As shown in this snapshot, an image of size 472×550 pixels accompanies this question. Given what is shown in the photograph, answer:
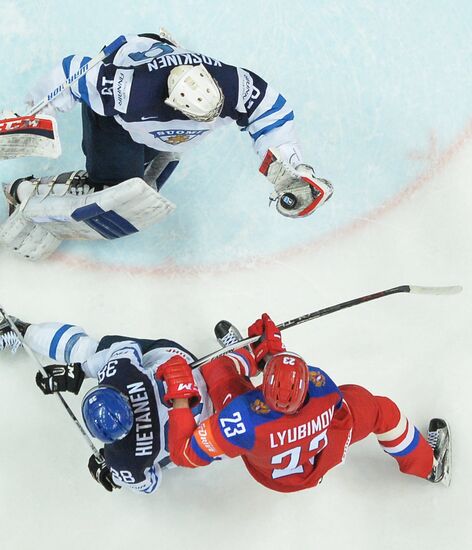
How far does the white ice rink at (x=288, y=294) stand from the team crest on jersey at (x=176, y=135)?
0.81 meters

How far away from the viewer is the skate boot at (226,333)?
3.59 meters

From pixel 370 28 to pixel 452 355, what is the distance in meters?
1.89

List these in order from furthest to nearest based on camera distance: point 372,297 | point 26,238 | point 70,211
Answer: point 26,238 < point 372,297 < point 70,211

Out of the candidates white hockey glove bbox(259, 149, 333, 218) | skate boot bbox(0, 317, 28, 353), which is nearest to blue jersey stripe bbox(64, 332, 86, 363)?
skate boot bbox(0, 317, 28, 353)

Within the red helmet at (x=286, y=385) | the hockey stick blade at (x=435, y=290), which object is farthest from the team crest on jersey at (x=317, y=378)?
the hockey stick blade at (x=435, y=290)

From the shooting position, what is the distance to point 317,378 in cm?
279

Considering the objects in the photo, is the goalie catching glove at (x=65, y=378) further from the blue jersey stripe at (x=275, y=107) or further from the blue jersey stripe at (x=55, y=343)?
the blue jersey stripe at (x=275, y=107)

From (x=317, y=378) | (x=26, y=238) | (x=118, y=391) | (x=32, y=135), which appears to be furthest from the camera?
(x=26, y=238)

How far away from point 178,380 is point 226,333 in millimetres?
832

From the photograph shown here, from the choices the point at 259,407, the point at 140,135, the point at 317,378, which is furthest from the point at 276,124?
the point at 259,407

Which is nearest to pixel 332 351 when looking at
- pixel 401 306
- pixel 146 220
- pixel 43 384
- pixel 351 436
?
pixel 401 306

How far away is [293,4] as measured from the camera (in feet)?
13.1

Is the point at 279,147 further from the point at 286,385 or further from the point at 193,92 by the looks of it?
the point at 286,385

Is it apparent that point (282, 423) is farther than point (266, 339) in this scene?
No
